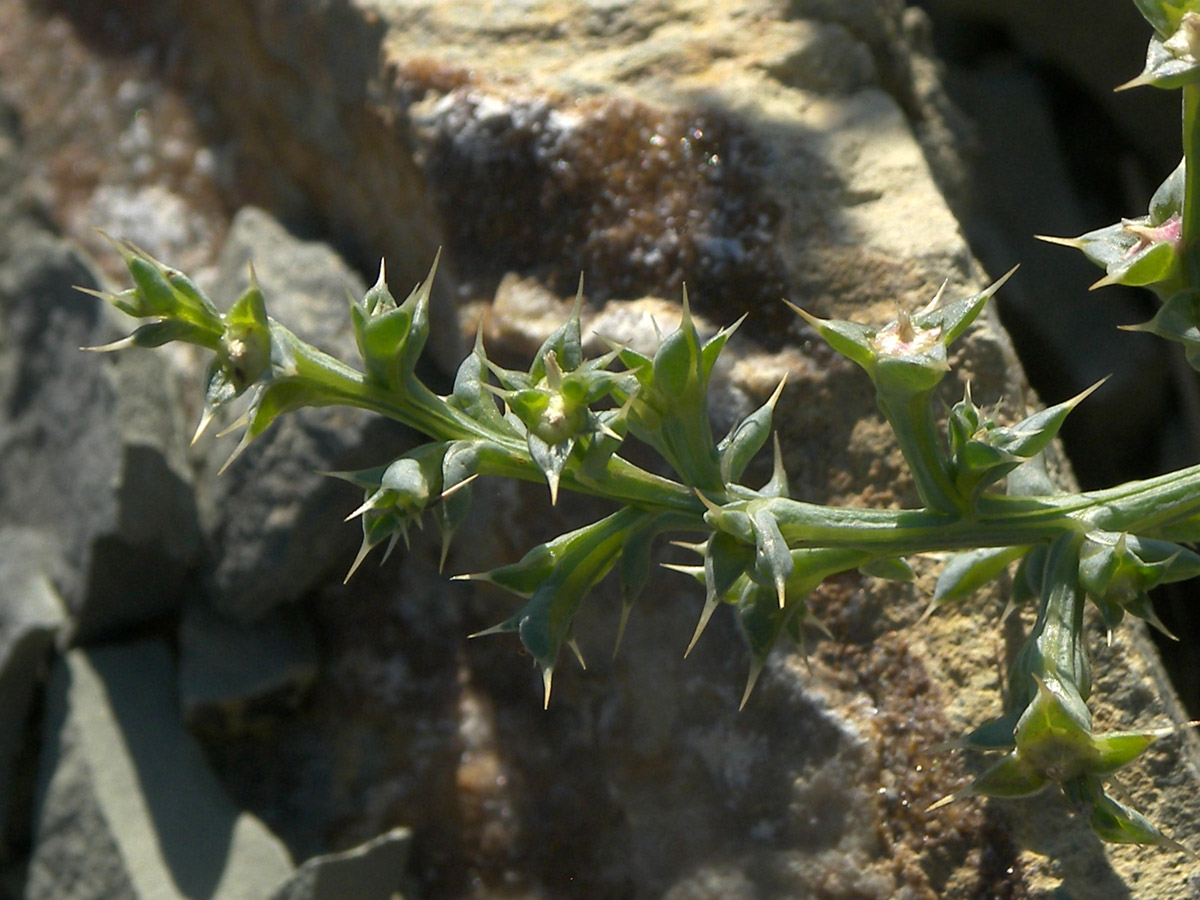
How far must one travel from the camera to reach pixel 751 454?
1.90 metres

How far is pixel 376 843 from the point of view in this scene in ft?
8.88

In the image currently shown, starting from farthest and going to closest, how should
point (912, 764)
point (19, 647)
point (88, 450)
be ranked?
point (88, 450), point (19, 647), point (912, 764)

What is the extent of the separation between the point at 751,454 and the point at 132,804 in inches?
79.0

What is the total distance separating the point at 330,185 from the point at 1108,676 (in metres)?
2.41

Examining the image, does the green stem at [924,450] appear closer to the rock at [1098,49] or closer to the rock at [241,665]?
the rock at [241,665]

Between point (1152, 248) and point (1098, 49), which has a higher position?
point (1152, 248)

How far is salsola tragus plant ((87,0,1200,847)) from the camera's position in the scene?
1.66m

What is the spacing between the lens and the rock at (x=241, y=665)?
3049 mm

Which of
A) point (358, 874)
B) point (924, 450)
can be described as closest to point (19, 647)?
point (358, 874)

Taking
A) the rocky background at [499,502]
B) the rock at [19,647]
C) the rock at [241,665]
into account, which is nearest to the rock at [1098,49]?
the rocky background at [499,502]

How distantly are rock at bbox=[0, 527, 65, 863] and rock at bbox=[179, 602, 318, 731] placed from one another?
43cm

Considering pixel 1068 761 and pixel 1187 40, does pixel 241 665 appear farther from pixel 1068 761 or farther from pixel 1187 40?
pixel 1187 40

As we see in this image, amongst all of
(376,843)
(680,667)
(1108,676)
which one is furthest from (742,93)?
(376,843)

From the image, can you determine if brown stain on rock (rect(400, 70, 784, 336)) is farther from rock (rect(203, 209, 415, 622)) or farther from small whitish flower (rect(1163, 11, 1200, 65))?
small whitish flower (rect(1163, 11, 1200, 65))
